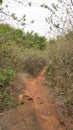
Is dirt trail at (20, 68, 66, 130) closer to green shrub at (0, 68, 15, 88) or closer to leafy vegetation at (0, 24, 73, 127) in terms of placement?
leafy vegetation at (0, 24, 73, 127)

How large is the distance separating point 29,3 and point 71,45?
2.28m

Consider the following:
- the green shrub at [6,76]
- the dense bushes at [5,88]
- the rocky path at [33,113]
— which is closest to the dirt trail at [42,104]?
the rocky path at [33,113]

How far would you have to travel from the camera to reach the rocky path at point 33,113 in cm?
771

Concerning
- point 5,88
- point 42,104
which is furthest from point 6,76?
point 42,104

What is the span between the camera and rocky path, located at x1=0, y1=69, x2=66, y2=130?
771 cm

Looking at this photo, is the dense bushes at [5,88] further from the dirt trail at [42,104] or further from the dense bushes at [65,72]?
the dense bushes at [65,72]

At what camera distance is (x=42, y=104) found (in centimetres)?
1022

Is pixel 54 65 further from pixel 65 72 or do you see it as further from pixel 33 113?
pixel 33 113

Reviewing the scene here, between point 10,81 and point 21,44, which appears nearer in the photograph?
point 10,81

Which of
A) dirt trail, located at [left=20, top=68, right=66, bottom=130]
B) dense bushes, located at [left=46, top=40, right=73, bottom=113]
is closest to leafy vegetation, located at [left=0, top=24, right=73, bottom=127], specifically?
dense bushes, located at [left=46, top=40, right=73, bottom=113]

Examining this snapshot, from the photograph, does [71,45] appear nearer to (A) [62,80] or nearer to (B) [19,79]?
(A) [62,80]

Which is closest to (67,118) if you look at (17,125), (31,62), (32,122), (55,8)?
(32,122)

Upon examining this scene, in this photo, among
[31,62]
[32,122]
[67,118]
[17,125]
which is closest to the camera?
[17,125]

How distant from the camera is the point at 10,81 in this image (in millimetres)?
9930
